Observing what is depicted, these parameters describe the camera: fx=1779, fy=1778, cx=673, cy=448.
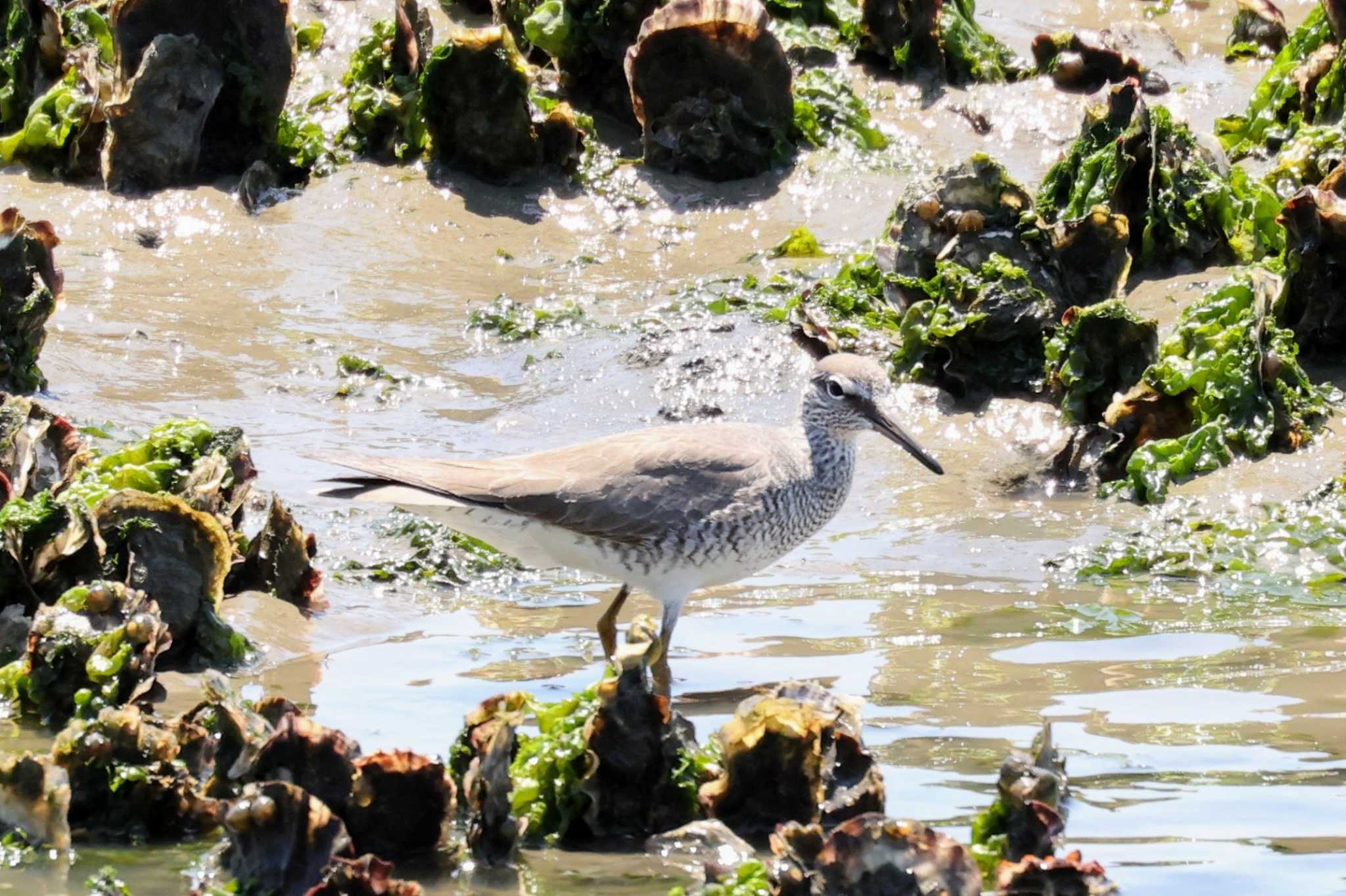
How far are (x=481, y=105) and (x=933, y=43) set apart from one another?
2868 mm

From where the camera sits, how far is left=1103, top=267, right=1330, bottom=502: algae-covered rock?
24.9ft

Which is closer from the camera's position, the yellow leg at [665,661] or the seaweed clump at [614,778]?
the seaweed clump at [614,778]

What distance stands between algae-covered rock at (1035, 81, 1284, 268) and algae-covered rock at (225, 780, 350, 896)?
6071mm

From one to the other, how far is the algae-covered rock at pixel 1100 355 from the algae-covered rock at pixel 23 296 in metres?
4.50

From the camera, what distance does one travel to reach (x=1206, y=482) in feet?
24.5

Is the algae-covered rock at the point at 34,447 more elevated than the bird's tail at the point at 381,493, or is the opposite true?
the algae-covered rock at the point at 34,447

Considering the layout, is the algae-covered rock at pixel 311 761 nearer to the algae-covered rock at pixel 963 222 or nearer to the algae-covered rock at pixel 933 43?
the algae-covered rock at pixel 963 222

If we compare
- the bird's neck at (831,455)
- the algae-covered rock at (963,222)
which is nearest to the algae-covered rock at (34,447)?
the bird's neck at (831,455)

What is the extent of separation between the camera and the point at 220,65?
9.84 metres

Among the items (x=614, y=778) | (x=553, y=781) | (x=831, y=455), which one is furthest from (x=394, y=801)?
(x=831, y=455)

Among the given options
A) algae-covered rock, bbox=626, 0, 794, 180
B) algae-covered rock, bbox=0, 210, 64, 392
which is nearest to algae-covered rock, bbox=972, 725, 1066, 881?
algae-covered rock, bbox=0, 210, 64, 392

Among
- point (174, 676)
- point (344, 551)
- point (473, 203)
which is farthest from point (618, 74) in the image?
point (174, 676)

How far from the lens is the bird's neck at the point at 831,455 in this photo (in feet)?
22.5

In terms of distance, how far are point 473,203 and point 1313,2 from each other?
239 inches
